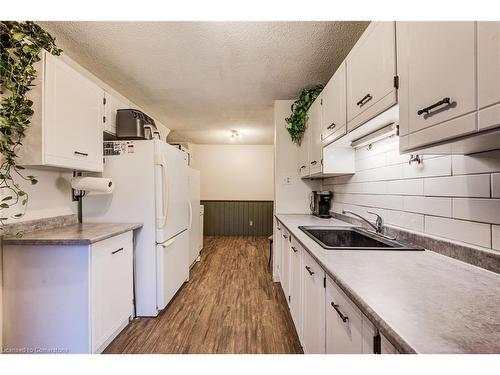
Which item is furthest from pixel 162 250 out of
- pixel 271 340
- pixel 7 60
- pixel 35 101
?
pixel 7 60

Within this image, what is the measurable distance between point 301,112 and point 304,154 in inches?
19.2

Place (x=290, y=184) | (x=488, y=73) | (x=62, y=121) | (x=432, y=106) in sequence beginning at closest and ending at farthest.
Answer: (x=488, y=73), (x=432, y=106), (x=62, y=121), (x=290, y=184)

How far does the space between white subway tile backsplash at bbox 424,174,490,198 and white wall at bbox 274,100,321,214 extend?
180 cm

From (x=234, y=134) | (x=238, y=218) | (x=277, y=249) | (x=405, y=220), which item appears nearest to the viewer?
(x=405, y=220)

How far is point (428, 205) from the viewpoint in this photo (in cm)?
120

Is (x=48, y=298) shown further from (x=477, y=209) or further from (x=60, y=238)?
(x=477, y=209)

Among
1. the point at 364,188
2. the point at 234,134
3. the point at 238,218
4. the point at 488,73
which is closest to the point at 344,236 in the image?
the point at 364,188

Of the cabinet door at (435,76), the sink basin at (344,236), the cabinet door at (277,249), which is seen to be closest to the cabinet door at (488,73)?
the cabinet door at (435,76)

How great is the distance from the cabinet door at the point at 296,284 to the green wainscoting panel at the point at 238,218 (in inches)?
154

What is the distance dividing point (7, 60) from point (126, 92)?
1505 millimetres

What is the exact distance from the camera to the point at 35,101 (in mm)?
1436

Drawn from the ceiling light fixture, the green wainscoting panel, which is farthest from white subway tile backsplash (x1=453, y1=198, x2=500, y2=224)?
the green wainscoting panel

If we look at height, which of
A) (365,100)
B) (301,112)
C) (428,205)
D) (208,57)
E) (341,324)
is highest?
(208,57)
